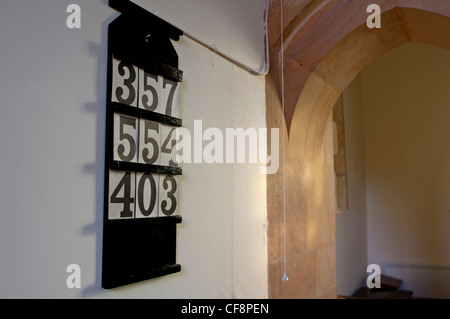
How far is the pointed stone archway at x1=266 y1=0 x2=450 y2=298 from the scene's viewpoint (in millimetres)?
2217

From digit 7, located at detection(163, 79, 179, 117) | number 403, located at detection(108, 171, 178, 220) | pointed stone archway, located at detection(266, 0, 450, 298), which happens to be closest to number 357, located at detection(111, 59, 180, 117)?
digit 7, located at detection(163, 79, 179, 117)

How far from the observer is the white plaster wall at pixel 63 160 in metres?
1.12

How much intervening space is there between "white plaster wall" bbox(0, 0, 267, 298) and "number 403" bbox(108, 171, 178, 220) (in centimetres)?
5

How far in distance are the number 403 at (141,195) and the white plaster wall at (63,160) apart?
0.17 ft

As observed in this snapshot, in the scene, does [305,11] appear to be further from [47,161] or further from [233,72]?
[47,161]

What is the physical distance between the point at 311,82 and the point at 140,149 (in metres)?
1.33

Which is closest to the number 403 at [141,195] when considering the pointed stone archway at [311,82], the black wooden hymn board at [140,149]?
the black wooden hymn board at [140,149]

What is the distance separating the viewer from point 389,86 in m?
5.26

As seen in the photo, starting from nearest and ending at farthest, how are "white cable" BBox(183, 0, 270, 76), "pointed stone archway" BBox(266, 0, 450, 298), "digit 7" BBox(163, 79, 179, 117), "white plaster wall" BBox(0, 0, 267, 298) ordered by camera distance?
"white plaster wall" BBox(0, 0, 267, 298)
"digit 7" BBox(163, 79, 179, 117)
"white cable" BBox(183, 0, 270, 76)
"pointed stone archway" BBox(266, 0, 450, 298)

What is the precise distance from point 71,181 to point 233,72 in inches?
44.8

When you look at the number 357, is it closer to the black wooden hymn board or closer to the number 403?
the black wooden hymn board

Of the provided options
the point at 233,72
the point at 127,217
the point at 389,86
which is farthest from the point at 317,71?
the point at 389,86

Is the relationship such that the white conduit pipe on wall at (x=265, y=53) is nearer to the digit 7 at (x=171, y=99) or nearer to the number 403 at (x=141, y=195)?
the digit 7 at (x=171, y=99)

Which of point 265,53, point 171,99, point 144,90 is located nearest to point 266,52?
point 265,53
